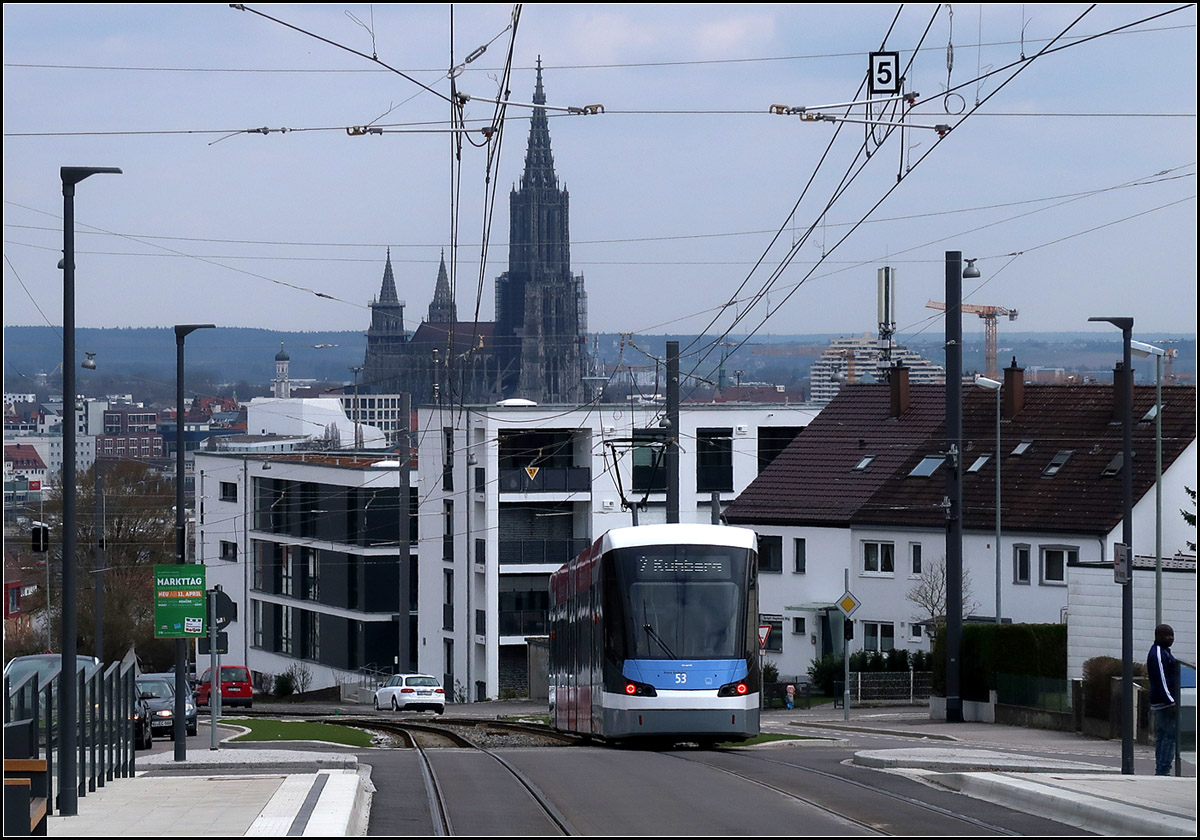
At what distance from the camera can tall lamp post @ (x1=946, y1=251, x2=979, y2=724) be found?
109 ft

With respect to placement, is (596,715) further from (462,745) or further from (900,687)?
(900,687)

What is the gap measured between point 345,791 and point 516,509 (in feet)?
175

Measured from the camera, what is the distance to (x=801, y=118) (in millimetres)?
16297

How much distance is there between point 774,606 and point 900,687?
13.9m

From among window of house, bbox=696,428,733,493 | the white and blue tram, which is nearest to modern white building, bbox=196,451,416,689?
window of house, bbox=696,428,733,493

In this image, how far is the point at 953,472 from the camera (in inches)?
1308

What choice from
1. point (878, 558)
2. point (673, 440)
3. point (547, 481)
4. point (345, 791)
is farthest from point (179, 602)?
point (547, 481)

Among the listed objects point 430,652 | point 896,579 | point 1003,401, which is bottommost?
point 430,652

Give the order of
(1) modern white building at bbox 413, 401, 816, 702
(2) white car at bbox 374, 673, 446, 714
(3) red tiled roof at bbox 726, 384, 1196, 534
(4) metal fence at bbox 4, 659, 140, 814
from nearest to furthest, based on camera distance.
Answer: (4) metal fence at bbox 4, 659, 140, 814, (2) white car at bbox 374, 673, 446, 714, (3) red tiled roof at bbox 726, 384, 1196, 534, (1) modern white building at bbox 413, 401, 816, 702

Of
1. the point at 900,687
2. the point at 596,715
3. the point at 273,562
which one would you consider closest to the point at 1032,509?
the point at 900,687

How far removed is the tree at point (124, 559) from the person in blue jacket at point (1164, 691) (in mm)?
61207

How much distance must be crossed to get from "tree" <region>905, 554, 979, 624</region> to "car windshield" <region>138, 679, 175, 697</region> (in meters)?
24.2

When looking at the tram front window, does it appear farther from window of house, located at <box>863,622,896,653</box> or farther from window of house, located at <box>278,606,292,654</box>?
window of house, located at <box>278,606,292,654</box>

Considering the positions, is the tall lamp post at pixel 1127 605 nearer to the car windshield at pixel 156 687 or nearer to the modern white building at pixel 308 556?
the car windshield at pixel 156 687
